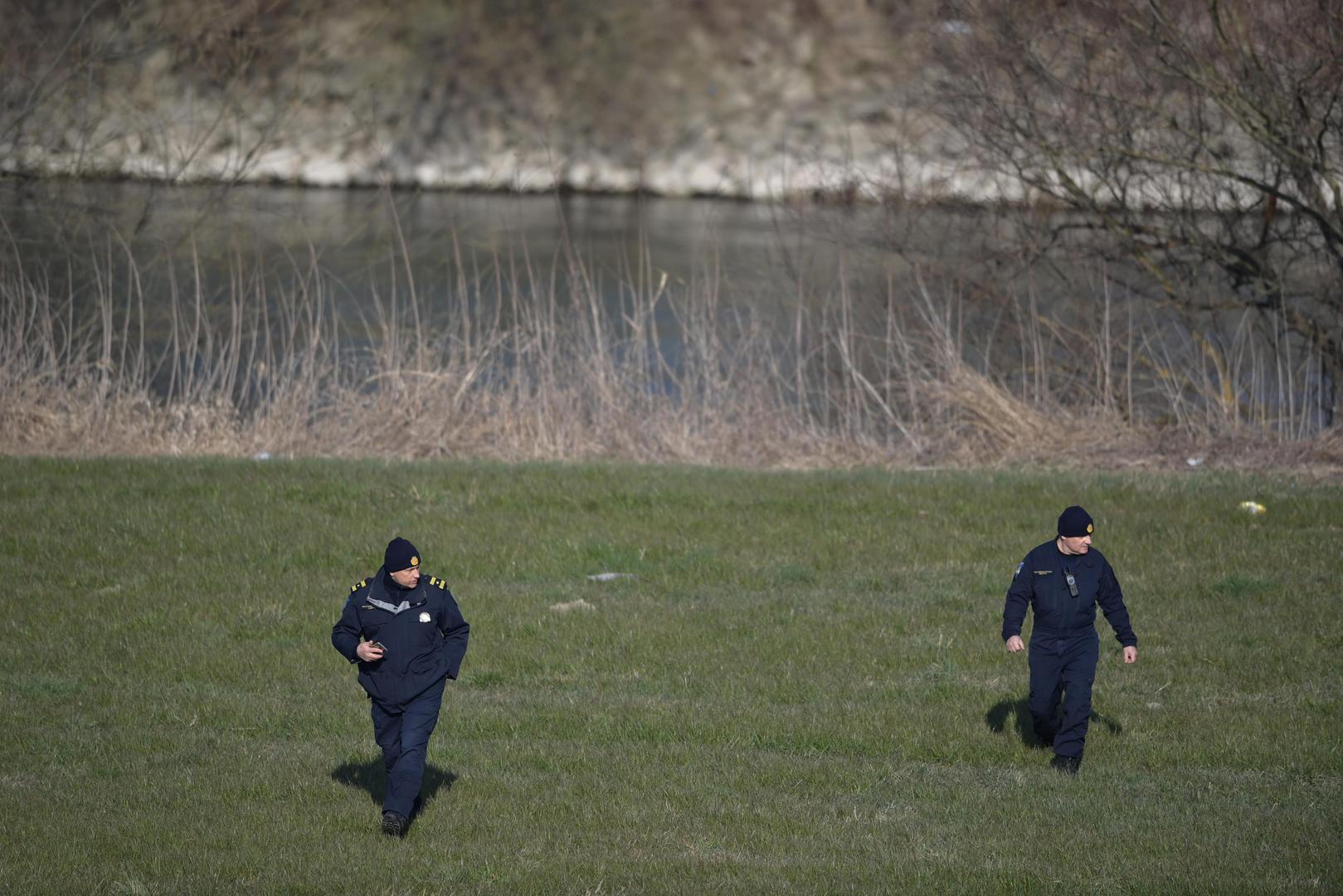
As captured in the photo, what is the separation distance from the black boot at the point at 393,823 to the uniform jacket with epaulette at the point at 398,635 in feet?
1.42

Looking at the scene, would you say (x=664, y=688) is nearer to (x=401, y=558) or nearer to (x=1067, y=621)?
(x=1067, y=621)

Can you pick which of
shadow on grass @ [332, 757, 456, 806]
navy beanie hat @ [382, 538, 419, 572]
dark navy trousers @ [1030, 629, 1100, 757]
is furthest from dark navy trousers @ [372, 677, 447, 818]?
dark navy trousers @ [1030, 629, 1100, 757]

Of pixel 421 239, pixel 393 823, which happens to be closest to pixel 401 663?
pixel 393 823

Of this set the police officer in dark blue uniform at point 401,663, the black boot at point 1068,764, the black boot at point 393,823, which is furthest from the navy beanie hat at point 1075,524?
the black boot at point 393,823

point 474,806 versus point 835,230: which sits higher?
point 835,230

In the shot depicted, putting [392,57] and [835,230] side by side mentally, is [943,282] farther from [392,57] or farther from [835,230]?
[392,57]

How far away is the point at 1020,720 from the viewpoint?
7711mm

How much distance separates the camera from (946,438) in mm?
15375

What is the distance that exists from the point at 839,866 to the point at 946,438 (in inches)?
391

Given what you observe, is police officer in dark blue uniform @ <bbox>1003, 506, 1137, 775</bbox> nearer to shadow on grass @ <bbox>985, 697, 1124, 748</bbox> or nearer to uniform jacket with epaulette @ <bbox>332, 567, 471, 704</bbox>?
shadow on grass @ <bbox>985, 697, 1124, 748</bbox>

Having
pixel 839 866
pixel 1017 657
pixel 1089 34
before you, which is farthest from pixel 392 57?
pixel 839 866

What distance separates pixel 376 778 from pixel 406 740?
79 centimetres

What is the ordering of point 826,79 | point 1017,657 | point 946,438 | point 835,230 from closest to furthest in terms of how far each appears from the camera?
point 1017,657 < point 946,438 < point 835,230 < point 826,79

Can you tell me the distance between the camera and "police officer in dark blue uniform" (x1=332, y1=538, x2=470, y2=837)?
19.6 feet
